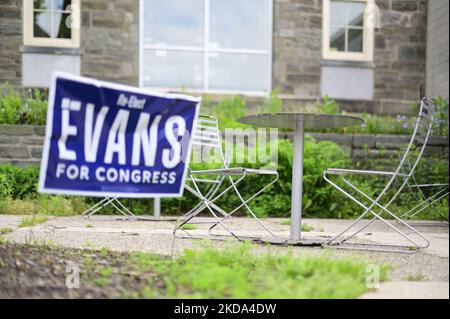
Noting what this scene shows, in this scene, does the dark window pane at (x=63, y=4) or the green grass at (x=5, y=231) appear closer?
the green grass at (x=5, y=231)

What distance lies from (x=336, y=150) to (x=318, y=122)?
2.45 m

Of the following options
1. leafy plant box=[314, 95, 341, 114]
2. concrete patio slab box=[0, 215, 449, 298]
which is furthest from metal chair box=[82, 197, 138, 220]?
leafy plant box=[314, 95, 341, 114]

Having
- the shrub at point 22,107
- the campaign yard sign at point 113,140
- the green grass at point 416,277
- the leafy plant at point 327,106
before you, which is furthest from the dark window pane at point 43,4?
the leafy plant at point 327,106

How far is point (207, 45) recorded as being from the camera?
8.08m

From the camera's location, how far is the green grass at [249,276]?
82.9 inches

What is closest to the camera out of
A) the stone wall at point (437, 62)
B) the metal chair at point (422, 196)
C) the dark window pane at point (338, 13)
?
the metal chair at point (422, 196)

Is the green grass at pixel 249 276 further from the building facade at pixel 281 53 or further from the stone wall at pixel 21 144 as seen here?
the building facade at pixel 281 53

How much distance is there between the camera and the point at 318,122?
3.66 m

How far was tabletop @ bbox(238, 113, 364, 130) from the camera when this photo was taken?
3.30 metres

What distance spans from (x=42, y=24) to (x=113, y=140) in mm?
1715

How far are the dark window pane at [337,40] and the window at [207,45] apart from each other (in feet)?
2.71

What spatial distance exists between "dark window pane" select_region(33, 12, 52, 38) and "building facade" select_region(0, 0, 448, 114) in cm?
153

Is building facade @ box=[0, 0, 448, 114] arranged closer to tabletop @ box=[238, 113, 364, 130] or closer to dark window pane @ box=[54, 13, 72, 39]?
dark window pane @ box=[54, 13, 72, 39]

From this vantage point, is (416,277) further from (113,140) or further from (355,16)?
(355,16)
